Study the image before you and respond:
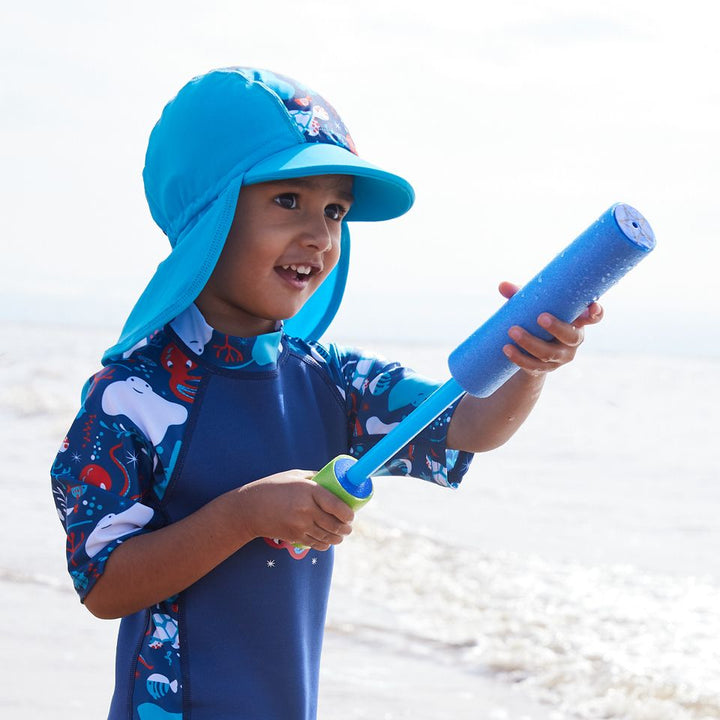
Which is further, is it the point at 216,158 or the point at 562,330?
the point at 216,158

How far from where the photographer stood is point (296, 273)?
1.75 meters

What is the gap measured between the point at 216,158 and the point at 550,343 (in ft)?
2.11

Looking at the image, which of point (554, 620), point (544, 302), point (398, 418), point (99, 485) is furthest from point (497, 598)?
point (544, 302)

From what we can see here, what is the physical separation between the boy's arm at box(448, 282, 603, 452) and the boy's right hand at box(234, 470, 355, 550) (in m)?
0.31

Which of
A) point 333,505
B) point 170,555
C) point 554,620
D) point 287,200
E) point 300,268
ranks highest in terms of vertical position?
point 287,200

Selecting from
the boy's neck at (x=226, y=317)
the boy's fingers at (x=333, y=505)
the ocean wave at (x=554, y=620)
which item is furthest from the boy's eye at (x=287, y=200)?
the ocean wave at (x=554, y=620)

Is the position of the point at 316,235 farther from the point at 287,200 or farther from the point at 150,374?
the point at 150,374

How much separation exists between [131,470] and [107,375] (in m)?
0.16

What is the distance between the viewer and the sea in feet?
11.6

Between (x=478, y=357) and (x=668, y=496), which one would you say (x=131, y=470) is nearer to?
(x=478, y=357)

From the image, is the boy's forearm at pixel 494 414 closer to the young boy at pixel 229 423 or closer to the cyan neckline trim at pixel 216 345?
the young boy at pixel 229 423

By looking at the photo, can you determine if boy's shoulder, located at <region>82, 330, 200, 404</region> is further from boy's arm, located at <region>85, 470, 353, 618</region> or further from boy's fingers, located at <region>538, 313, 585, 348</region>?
boy's fingers, located at <region>538, 313, 585, 348</region>

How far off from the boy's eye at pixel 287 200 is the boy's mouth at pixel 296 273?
3.8 inches

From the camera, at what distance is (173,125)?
1.76m
